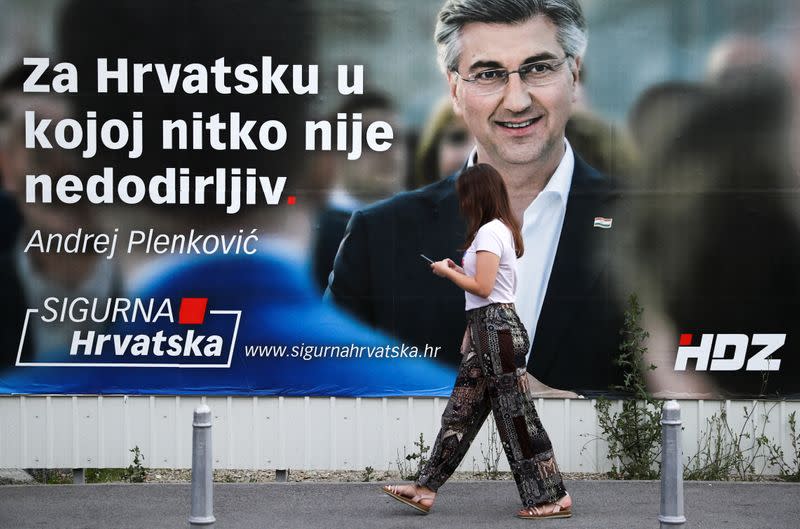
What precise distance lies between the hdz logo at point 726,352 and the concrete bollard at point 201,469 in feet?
13.0

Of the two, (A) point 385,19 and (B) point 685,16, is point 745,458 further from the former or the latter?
(A) point 385,19

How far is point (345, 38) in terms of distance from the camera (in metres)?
8.95

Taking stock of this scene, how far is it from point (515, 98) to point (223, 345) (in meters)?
2.83

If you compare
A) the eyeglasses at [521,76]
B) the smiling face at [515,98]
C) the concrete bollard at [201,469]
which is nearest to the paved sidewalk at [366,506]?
the concrete bollard at [201,469]

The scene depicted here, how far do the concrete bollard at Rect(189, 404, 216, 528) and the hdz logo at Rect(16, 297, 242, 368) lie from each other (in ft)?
8.39

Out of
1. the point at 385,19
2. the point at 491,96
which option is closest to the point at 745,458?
the point at 491,96

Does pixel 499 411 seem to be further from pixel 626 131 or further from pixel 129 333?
pixel 129 333

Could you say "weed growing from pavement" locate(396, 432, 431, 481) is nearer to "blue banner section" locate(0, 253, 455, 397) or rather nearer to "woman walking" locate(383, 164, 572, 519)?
"blue banner section" locate(0, 253, 455, 397)

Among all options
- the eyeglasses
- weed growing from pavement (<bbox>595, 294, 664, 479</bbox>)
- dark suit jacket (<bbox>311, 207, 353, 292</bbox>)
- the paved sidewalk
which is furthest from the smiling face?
the paved sidewalk

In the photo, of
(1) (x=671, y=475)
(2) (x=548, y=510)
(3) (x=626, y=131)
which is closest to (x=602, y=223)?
(3) (x=626, y=131)

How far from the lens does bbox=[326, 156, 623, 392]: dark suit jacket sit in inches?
351

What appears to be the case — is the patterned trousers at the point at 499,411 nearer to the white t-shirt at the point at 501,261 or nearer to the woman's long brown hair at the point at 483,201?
the white t-shirt at the point at 501,261

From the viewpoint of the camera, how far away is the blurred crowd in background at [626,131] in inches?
350

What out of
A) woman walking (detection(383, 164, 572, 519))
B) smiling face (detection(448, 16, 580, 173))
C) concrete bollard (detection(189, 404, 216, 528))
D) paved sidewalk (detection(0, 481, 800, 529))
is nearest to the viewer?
concrete bollard (detection(189, 404, 216, 528))
